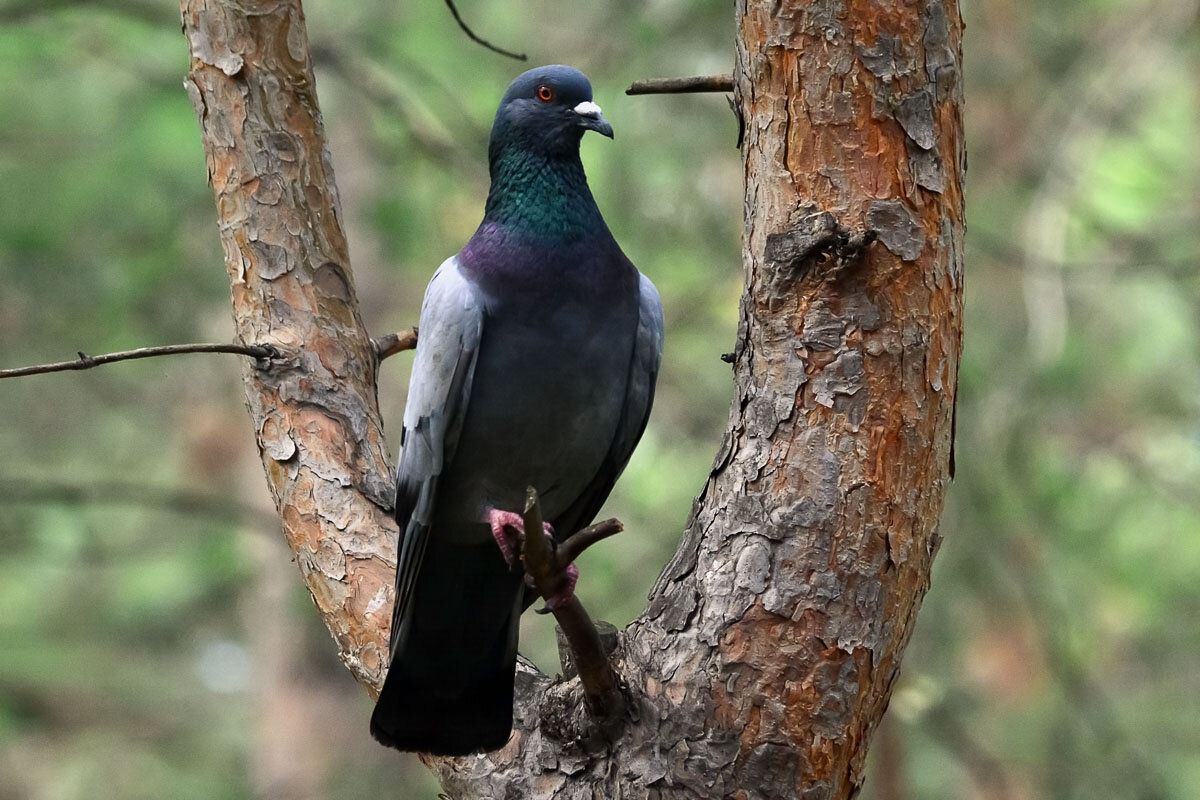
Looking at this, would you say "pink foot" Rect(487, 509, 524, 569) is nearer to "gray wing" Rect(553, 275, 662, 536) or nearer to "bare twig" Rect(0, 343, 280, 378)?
"gray wing" Rect(553, 275, 662, 536)

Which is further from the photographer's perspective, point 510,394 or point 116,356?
point 510,394

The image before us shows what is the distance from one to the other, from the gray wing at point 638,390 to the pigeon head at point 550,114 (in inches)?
21.4

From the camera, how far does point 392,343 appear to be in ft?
13.0

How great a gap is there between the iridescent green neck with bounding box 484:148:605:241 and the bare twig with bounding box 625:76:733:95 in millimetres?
825

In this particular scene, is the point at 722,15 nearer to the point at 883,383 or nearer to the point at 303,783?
the point at 883,383

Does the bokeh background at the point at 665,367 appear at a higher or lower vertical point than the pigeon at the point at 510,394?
higher

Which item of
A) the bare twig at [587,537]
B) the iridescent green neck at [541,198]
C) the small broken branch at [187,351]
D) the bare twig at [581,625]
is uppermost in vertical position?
the iridescent green neck at [541,198]

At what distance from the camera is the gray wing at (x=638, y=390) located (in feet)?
12.4

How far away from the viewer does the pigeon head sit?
399 centimetres

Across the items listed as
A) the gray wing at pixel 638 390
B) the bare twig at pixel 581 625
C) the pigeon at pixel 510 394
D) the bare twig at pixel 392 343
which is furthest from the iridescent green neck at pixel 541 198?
the bare twig at pixel 581 625

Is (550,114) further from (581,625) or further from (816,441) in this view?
(581,625)

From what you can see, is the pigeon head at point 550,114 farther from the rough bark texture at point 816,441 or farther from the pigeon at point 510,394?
the rough bark texture at point 816,441

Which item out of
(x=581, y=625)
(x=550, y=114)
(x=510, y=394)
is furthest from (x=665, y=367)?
(x=581, y=625)

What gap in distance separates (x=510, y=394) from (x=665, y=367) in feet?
12.7
